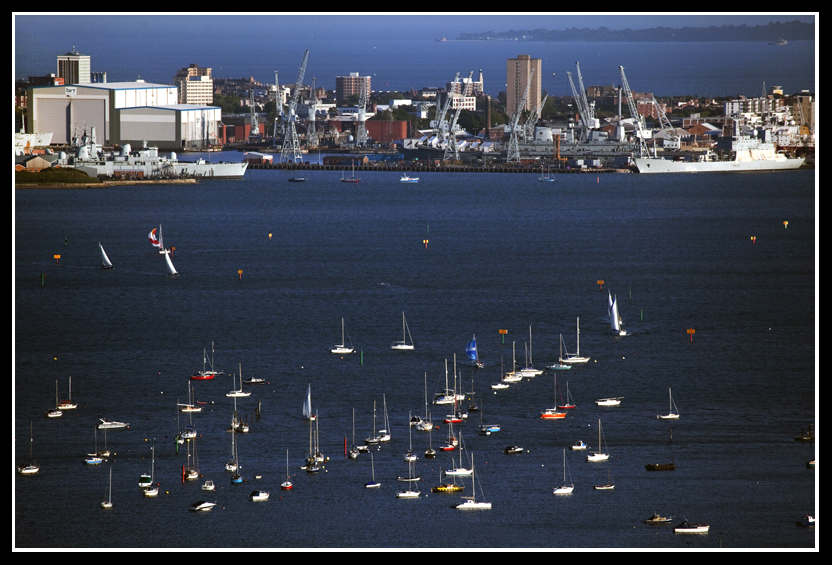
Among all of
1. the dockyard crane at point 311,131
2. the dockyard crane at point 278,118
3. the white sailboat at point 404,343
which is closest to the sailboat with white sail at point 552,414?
the white sailboat at point 404,343

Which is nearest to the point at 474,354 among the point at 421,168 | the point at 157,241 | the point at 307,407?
the point at 307,407

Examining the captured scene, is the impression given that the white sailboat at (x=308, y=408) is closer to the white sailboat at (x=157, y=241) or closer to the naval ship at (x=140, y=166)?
the white sailboat at (x=157, y=241)

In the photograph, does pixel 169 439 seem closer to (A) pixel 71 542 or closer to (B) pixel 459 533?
(A) pixel 71 542

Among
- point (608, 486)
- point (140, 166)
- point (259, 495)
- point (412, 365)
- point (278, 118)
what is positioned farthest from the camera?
point (278, 118)

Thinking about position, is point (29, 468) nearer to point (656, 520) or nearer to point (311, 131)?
point (656, 520)

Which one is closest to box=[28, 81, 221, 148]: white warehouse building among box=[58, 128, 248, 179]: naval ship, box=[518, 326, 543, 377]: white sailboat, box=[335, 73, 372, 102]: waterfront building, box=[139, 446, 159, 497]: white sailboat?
→ box=[58, 128, 248, 179]: naval ship

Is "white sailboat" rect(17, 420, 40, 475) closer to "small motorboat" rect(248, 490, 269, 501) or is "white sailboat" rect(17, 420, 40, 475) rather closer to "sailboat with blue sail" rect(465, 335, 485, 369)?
"small motorboat" rect(248, 490, 269, 501)

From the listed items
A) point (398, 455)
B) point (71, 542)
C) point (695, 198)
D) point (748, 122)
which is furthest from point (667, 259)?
point (748, 122)
